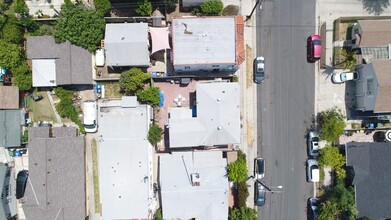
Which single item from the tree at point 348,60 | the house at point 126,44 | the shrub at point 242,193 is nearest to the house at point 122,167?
the house at point 126,44

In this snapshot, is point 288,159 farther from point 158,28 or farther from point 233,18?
point 158,28

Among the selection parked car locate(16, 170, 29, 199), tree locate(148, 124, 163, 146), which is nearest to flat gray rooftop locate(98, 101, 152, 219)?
tree locate(148, 124, 163, 146)

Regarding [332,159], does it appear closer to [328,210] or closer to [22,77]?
[328,210]

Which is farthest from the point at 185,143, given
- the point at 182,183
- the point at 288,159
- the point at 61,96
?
the point at 61,96

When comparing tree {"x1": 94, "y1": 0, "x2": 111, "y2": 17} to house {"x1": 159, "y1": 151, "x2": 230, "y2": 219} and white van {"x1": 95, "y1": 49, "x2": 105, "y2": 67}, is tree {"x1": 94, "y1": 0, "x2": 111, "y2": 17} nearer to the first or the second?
white van {"x1": 95, "y1": 49, "x2": 105, "y2": 67}

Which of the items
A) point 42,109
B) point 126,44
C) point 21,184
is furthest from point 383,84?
point 21,184

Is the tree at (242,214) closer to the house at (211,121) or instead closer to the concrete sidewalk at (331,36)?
the house at (211,121)
